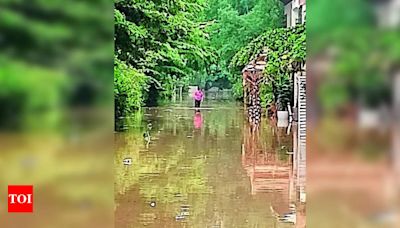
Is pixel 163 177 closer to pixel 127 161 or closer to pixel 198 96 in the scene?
pixel 127 161

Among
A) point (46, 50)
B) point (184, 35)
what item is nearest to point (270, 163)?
point (46, 50)

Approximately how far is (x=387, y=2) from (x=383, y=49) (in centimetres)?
26

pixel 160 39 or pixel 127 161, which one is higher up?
pixel 160 39

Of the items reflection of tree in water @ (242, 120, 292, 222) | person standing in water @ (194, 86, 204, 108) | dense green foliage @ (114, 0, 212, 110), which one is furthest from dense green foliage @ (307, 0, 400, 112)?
person standing in water @ (194, 86, 204, 108)

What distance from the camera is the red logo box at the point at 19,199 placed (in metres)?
3.71

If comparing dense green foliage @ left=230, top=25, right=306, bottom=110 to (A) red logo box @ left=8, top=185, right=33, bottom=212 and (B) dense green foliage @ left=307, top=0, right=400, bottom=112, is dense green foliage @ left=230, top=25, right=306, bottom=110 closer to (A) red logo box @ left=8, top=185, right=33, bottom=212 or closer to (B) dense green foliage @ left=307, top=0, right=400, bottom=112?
(B) dense green foliage @ left=307, top=0, right=400, bottom=112

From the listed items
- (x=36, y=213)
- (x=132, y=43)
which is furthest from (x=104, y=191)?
(x=132, y=43)

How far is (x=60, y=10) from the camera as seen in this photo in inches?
143

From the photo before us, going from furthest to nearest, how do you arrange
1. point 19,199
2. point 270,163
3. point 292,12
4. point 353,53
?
point 292,12 < point 270,163 < point 19,199 < point 353,53

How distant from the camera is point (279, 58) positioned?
572 inches

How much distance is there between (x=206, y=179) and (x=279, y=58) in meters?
7.18

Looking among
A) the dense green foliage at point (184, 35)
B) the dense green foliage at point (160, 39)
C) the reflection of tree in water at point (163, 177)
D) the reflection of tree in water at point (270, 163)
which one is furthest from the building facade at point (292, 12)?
the reflection of tree in water at point (163, 177)

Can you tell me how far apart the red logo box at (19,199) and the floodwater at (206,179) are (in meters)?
1.74

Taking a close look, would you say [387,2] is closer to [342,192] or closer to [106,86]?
[342,192]
